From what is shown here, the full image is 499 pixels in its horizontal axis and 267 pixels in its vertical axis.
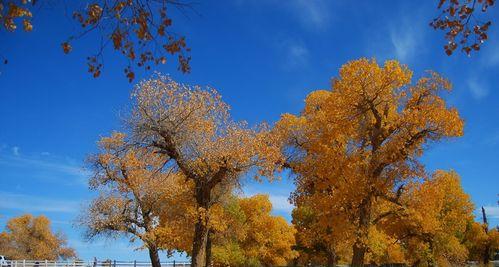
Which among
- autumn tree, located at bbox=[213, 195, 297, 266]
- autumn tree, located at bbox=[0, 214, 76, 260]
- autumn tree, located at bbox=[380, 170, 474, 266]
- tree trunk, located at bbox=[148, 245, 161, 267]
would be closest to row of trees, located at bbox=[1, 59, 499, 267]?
tree trunk, located at bbox=[148, 245, 161, 267]

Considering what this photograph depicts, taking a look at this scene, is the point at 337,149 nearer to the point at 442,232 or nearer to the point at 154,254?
the point at 154,254

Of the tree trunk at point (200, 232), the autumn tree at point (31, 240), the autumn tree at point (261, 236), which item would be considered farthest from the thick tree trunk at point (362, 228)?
the autumn tree at point (31, 240)

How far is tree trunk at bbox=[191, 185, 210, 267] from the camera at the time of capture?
22.5m

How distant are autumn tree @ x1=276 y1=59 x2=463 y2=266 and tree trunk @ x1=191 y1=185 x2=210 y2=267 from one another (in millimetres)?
6270

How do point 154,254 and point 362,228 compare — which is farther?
point 154,254

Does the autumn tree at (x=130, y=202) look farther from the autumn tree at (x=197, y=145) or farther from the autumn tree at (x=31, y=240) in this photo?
the autumn tree at (x=31, y=240)

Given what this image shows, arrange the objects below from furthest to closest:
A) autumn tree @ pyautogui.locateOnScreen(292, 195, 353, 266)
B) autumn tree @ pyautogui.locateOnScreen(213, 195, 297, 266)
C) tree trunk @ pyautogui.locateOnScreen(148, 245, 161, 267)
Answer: autumn tree @ pyautogui.locateOnScreen(213, 195, 297, 266), tree trunk @ pyautogui.locateOnScreen(148, 245, 161, 267), autumn tree @ pyautogui.locateOnScreen(292, 195, 353, 266)

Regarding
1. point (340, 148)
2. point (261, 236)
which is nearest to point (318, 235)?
point (340, 148)

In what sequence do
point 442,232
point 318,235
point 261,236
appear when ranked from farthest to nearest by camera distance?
point 261,236, point 442,232, point 318,235

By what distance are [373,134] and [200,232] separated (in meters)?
9.79

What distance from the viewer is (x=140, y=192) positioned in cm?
3728

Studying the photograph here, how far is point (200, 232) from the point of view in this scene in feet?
75.8

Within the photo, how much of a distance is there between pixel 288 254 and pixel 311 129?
107 ft

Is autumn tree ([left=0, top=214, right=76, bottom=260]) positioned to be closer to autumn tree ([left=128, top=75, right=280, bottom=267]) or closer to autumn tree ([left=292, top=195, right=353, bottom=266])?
autumn tree ([left=292, top=195, right=353, bottom=266])
